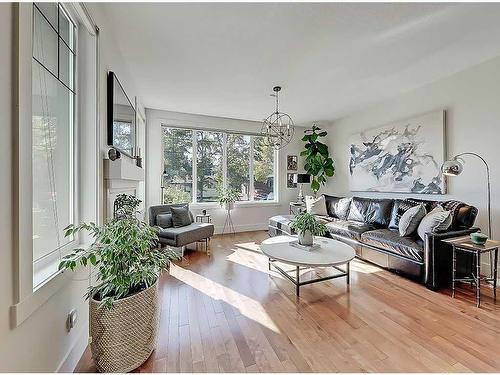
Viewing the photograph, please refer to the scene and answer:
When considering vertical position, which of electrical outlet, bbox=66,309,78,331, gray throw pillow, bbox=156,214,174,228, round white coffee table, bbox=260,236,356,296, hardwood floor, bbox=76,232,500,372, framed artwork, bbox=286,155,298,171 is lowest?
hardwood floor, bbox=76,232,500,372

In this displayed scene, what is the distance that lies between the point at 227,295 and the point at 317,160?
4.02m

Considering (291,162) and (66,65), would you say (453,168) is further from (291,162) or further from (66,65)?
(66,65)

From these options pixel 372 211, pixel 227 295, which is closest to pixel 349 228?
pixel 372 211

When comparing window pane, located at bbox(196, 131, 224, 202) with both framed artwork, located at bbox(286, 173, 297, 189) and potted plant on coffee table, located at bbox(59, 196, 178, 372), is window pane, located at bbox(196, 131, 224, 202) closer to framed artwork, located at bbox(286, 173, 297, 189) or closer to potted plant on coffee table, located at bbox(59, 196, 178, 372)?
framed artwork, located at bbox(286, 173, 297, 189)

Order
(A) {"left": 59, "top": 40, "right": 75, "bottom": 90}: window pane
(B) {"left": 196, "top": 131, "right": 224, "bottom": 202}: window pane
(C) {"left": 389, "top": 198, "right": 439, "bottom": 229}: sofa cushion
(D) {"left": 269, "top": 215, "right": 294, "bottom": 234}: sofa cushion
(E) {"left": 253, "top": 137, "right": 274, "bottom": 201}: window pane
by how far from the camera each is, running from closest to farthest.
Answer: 1. (A) {"left": 59, "top": 40, "right": 75, "bottom": 90}: window pane
2. (C) {"left": 389, "top": 198, "right": 439, "bottom": 229}: sofa cushion
3. (D) {"left": 269, "top": 215, "right": 294, "bottom": 234}: sofa cushion
4. (B) {"left": 196, "top": 131, "right": 224, "bottom": 202}: window pane
5. (E) {"left": 253, "top": 137, "right": 274, "bottom": 201}: window pane

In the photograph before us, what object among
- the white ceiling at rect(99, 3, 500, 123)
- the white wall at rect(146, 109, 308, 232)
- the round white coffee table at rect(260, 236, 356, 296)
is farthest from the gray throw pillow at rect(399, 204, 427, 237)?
the white wall at rect(146, 109, 308, 232)

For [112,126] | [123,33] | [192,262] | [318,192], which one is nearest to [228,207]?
[192,262]

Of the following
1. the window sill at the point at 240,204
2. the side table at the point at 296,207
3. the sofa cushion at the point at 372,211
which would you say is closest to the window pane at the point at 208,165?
the window sill at the point at 240,204

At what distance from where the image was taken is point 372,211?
389 cm

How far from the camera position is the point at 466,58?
9.08 ft

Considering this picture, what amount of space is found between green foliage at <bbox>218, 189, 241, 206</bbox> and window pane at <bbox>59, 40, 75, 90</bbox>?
11.7 feet

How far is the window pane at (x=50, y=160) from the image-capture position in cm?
132

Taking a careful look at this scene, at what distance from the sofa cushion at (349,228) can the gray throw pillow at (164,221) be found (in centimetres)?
276

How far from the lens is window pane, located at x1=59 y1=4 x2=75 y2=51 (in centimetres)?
162
